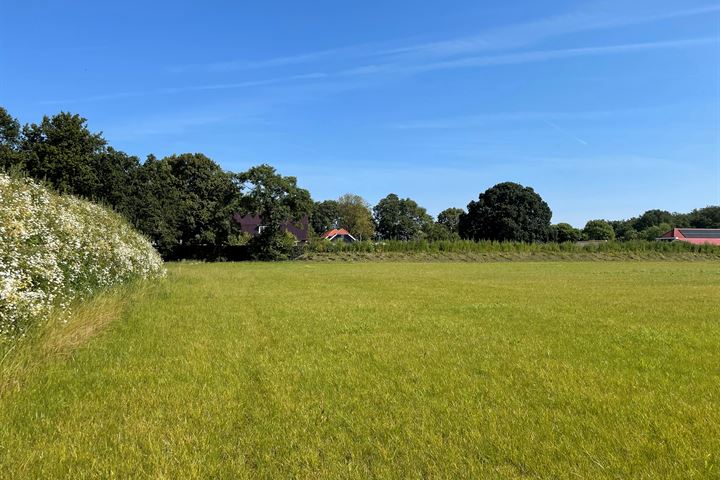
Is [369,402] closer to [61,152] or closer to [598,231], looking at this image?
[61,152]

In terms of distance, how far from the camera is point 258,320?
389 inches

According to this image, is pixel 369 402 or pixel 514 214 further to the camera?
pixel 514 214

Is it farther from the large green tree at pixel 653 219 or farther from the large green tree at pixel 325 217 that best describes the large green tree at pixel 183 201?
the large green tree at pixel 653 219

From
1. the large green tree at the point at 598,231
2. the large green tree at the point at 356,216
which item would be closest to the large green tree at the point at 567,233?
the large green tree at the point at 598,231

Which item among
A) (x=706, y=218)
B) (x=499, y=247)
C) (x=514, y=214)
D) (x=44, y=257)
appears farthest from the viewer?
(x=706, y=218)

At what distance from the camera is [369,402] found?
4.62m

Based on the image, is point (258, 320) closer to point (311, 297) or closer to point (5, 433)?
point (311, 297)

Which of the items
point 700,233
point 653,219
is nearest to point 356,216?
point 700,233

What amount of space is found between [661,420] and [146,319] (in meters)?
8.86

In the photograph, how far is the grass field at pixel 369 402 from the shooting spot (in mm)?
3396

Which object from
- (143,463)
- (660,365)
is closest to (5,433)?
(143,463)

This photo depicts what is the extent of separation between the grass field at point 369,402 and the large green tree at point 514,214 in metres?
64.5

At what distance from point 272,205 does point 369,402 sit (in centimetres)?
3627

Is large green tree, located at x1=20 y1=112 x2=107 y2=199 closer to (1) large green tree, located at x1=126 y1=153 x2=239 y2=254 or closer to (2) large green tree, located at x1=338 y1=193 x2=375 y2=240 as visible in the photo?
(1) large green tree, located at x1=126 y1=153 x2=239 y2=254
